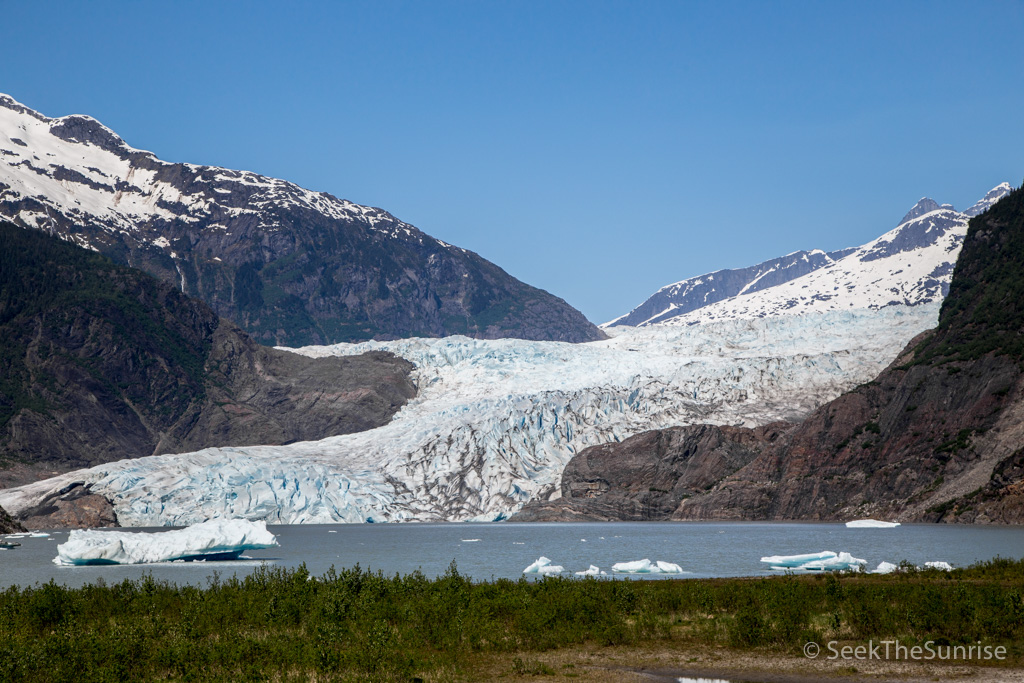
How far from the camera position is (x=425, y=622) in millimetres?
22250

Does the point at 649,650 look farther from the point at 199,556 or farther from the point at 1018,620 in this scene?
the point at 199,556

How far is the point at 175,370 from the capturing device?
171 metres

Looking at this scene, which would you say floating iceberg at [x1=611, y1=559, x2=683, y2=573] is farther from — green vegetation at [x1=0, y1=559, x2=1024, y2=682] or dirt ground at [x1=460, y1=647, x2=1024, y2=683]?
dirt ground at [x1=460, y1=647, x2=1024, y2=683]

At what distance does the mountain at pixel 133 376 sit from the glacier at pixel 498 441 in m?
29.3

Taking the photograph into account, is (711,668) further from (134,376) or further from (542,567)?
(134,376)

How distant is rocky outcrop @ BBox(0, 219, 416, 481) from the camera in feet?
470

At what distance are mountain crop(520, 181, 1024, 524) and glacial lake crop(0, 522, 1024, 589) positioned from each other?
5058mm

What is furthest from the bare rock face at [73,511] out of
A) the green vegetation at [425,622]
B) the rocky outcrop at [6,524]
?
the green vegetation at [425,622]

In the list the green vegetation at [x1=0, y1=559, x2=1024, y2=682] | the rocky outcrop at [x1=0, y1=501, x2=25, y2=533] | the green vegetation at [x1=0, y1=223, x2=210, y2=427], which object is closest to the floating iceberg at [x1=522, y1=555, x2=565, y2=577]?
the green vegetation at [x1=0, y1=559, x2=1024, y2=682]

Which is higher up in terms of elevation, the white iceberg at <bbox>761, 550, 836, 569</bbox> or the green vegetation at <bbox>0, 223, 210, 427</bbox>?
the green vegetation at <bbox>0, 223, 210, 427</bbox>

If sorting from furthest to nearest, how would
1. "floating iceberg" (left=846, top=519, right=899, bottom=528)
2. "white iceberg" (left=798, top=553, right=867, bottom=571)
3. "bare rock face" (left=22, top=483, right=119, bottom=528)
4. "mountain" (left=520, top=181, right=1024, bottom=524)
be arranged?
"bare rock face" (left=22, top=483, right=119, bottom=528)
"mountain" (left=520, top=181, right=1024, bottom=524)
"floating iceberg" (left=846, top=519, right=899, bottom=528)
"white iceberg" (left=798, top=553, right=867, bottom=571)

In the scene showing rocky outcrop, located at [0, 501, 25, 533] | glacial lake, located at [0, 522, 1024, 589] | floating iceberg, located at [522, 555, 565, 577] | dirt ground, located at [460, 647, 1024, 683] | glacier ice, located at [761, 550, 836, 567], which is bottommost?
rocky outcrop, located at [0, 501, 25, 533]

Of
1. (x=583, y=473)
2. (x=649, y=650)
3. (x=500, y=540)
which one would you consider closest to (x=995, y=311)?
(x=583, y=473)

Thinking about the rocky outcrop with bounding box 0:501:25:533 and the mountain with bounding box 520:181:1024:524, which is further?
the rocky outcrop with bounding box 0:501:25:533
